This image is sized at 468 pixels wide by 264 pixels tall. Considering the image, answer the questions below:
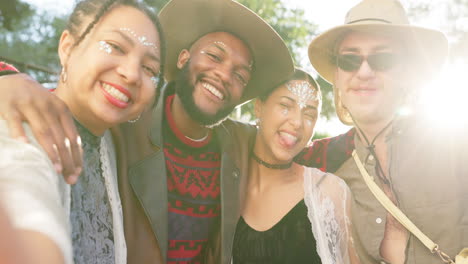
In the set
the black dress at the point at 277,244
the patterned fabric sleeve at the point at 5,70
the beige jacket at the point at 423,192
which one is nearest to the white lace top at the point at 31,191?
the patterned fabric sleeve at the point at 5,70

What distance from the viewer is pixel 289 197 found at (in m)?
3.41

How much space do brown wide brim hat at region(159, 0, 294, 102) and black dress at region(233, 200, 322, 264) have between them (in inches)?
53.0

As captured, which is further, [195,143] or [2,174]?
[195,143]

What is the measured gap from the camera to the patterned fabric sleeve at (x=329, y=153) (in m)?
3.68

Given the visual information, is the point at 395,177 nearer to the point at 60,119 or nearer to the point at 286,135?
the point at 286,135

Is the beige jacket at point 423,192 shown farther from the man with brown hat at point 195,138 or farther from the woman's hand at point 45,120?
the woman's hand at point 45,120

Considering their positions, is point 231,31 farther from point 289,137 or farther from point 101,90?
point 101,90

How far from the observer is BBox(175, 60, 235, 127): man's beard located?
3.07m

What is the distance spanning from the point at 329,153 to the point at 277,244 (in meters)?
1.14

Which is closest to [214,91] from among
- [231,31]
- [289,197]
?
[231,31]

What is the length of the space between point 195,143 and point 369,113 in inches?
64.1

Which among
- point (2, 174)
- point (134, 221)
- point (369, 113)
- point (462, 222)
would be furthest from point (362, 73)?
point (2, 174)

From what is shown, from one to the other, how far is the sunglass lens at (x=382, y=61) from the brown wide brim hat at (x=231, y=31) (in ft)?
2.43

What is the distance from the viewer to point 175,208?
111 inches
